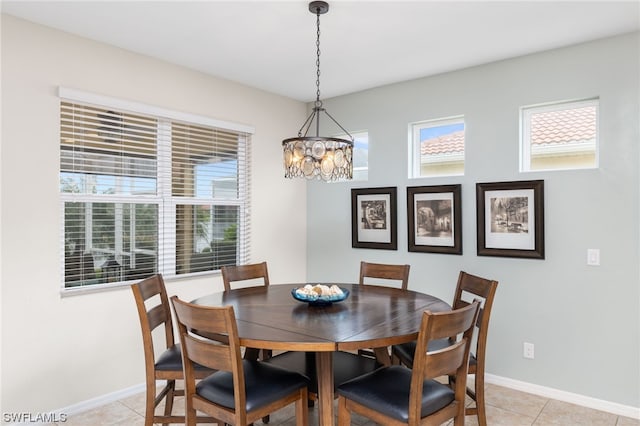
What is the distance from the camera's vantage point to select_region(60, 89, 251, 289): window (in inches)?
116

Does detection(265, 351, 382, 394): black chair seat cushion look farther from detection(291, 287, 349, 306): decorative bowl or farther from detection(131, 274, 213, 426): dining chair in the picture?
detection(131, 274, 213, 426): dining chair

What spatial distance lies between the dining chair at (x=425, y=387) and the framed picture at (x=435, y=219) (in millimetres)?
1724

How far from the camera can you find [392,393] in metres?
1.97

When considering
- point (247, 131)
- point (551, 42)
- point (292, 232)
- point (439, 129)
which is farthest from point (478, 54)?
point (292, 232)

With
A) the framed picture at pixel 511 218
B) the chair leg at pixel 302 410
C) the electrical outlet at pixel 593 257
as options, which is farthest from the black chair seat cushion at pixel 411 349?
the electrical outlet at pixel 593 257

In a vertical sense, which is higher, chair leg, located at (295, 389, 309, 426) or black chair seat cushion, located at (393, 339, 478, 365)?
black chair seat cushion, located at (393, 339, 478, 365)

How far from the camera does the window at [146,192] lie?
9.70 ft

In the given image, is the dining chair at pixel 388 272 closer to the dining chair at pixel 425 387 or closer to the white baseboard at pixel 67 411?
the dining chair at pixel 425 387

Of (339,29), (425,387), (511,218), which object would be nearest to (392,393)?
(425,387)

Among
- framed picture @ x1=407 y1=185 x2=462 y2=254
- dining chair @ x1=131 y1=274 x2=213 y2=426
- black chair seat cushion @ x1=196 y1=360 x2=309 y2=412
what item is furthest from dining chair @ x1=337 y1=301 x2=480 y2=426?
framed picture @ x1=407 y1=185 x2=462 y2=254

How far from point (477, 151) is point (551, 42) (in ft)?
3.05

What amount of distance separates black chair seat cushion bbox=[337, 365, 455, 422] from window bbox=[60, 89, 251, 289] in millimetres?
2048

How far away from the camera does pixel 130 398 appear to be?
3.14 metres

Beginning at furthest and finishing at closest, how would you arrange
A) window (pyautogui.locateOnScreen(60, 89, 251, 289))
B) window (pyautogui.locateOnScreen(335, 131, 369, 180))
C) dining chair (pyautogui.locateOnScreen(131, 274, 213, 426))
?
1. window (pyautogui.locateOnScreen(335, 131, 369, 180))
2. window (pyautogui.locateOnScreen(60, 89, 251, 289))
3. dining chair (pyautogui.locateOnScreen(131, 274, 213, 426))
